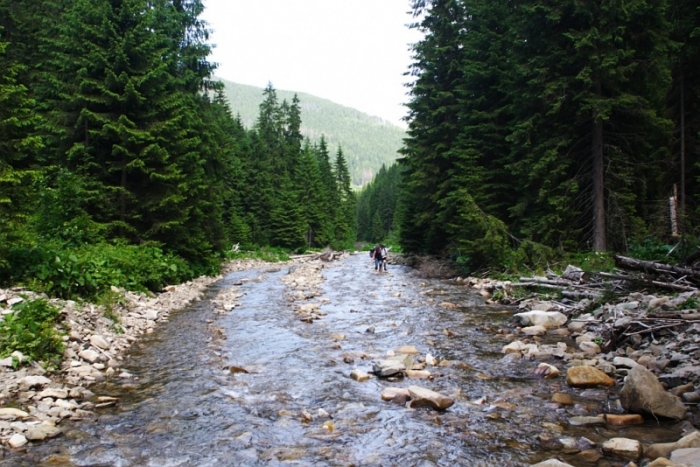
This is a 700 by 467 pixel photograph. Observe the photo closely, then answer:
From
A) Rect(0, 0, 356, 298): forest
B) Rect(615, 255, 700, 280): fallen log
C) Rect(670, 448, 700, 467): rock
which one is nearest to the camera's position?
Rect(670, 448, 700, 467): rock

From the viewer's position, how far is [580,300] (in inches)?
407

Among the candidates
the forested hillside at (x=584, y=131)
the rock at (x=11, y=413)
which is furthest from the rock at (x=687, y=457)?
the forested hillside at (x=584, y=131)

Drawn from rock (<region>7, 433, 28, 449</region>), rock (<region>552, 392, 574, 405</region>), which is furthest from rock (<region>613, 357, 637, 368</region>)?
rock (<region>7, 433, 28, 449</region>)

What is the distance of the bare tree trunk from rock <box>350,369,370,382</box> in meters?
11.4

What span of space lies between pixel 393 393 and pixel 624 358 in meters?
3.51

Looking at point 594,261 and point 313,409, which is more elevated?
point 594,261

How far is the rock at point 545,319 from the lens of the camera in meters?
9.29

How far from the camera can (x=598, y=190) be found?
48.3 ft

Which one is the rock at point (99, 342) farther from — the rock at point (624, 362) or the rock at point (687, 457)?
the rock at point (624, 362)

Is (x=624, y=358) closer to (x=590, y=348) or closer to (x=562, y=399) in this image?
Result: (x=590, y=348)

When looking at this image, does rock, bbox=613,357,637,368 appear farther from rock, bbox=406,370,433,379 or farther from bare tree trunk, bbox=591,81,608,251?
bare tree trunk, bbox=591,81,608,251

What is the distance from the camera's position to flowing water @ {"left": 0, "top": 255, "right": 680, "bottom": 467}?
4363 mm

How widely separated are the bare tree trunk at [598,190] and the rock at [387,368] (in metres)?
10.8

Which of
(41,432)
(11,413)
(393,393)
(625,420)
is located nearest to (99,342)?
(11,413)
